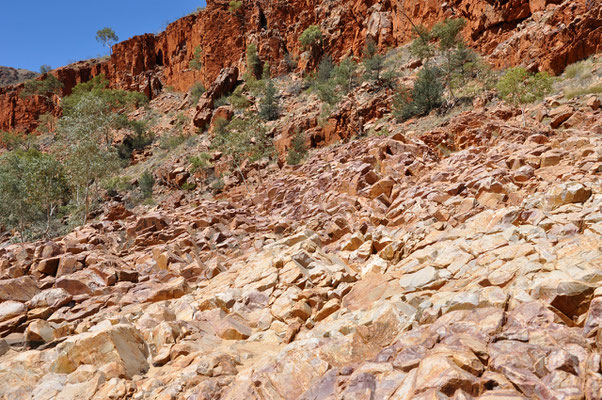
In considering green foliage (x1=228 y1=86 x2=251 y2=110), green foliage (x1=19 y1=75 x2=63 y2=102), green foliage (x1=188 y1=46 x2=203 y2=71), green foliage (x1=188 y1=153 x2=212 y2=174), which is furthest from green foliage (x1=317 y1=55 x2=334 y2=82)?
green foliage (x1=19 y1=75 x2=63 y2=102)

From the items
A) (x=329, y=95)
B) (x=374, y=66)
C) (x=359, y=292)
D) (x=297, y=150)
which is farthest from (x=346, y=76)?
(x=359, y=292)

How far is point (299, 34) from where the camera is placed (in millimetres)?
→ 45312

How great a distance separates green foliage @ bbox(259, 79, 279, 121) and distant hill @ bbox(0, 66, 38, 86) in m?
85.2

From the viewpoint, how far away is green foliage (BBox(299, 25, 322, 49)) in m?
41.6

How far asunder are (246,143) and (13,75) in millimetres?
101157

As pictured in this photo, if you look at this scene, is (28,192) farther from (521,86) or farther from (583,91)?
(583,91)

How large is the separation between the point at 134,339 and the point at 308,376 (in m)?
3.10

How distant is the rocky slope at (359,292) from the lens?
11.1ft

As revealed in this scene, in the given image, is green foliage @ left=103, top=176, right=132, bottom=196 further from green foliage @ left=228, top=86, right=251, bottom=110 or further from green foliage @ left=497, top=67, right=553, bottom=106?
green foliage @ left=497, top=67, right=553, bottom=106

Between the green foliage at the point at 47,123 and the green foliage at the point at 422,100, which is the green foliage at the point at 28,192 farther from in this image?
the green foliage at the point at 47,123

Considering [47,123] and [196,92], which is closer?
[196,92]

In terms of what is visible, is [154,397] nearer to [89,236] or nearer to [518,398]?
[518,398]

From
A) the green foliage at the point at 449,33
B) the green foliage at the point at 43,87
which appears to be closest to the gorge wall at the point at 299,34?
the green foliage at the point at 43,87

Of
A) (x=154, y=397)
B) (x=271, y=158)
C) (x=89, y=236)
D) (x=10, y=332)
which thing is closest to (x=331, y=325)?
(x=154, y=397)
